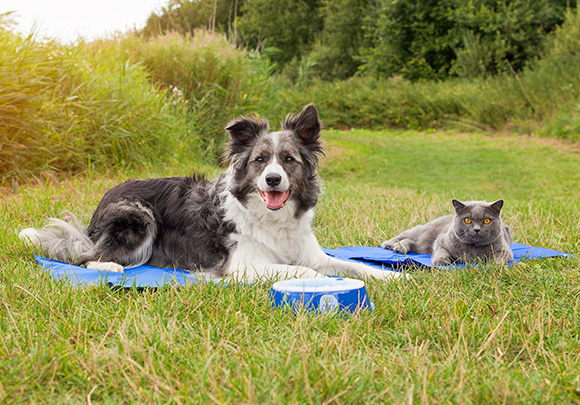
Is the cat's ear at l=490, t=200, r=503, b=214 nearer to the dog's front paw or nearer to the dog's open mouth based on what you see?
the dog's open mouth

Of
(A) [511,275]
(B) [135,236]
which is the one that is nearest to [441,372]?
(A) [511,275]

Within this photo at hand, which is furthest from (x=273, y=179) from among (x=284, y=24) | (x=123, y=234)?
(x=284, y=24)

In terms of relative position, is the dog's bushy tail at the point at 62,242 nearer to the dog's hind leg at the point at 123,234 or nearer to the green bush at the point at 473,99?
the dog's hind leg at the point at 123,234

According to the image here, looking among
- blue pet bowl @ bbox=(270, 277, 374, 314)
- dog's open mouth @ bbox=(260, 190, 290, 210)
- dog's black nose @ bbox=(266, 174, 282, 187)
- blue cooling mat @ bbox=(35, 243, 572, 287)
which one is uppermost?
dog's black nose @ bbox=(266, 174, 282, 187)

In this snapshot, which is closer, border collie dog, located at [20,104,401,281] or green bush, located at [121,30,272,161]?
border collie dog, located at [20,104,401,281]

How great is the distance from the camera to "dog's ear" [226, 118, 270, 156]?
160 inches

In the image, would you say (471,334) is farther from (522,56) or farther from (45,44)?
(522,56)

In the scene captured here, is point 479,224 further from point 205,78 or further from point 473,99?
point 473,99

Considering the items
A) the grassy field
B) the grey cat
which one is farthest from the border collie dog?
the grey cat

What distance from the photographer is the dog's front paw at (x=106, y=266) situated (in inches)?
153

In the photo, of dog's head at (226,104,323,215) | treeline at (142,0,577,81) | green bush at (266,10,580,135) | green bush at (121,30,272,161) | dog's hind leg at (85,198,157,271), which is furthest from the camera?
treeline at (142,0,577,81)

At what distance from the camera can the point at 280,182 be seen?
367cm

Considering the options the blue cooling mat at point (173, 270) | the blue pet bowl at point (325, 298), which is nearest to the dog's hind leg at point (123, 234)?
the blue cooling mat at point (173, 270)

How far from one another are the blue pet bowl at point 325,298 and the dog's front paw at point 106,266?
160 centimetres
